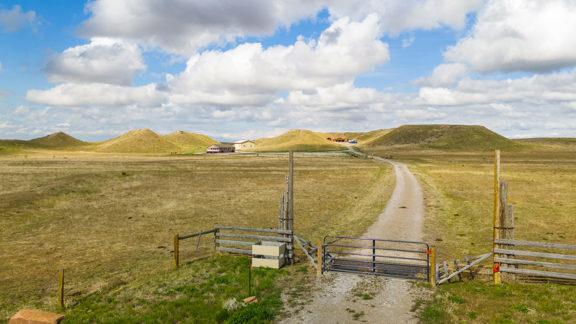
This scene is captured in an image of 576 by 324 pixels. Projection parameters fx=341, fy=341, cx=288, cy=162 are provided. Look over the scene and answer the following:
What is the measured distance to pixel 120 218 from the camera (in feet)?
96.1

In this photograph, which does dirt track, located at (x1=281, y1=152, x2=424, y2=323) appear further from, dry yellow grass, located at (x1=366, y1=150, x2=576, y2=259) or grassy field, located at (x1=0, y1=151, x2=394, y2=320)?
grassy field, located at (x1=0, y1=151, x2=394, y2=320)

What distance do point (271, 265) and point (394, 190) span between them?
1150 inches

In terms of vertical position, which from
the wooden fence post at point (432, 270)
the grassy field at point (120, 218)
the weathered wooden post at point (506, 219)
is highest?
the weathered wooden post at point (506, 219)

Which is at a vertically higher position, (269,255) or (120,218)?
(269,255)

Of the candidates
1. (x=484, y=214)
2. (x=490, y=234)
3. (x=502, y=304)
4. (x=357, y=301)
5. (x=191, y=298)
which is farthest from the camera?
(x=484, y=214)

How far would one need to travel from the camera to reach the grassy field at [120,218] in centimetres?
1628

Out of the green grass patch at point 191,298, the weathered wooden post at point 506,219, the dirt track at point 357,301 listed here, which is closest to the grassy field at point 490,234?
the dirt track at point 357,301

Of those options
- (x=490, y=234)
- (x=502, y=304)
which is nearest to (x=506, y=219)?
(x=502, y=304)

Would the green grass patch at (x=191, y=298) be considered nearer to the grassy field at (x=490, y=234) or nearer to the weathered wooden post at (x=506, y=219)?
the grassy field at (x=490, y=234)

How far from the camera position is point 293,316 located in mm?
11125

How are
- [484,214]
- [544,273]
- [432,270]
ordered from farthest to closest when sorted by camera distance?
[484,214] < [432,270] < [544,273]

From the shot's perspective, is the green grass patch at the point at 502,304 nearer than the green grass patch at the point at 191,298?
Yes

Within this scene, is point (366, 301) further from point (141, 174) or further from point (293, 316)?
point (141, 174)

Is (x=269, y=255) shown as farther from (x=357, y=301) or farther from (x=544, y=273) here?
(x=544, y=273)
